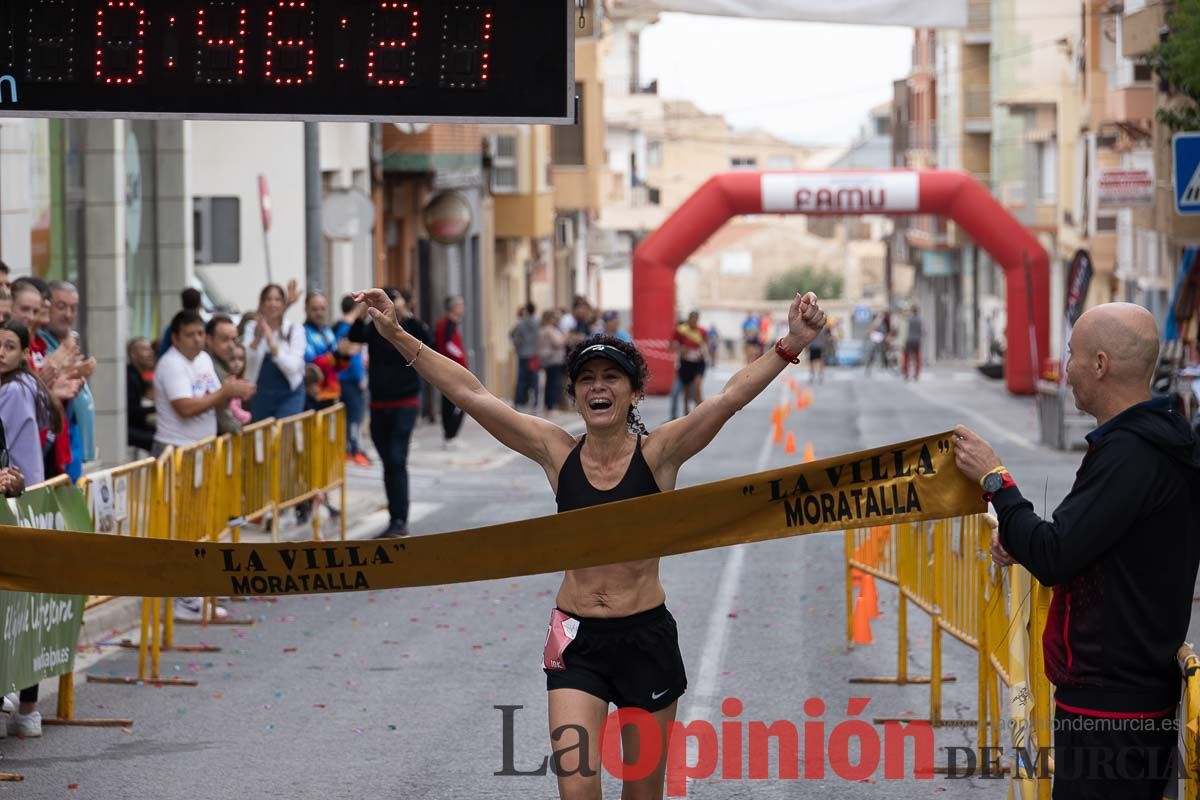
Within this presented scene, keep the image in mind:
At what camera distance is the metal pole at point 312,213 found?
2114cm

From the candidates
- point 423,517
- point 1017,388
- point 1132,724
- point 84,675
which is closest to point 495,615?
point 84,675

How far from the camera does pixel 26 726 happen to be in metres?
9.13

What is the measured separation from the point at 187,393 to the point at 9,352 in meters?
3.40

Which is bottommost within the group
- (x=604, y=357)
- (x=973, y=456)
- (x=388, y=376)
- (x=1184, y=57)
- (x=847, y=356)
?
(x=847, y=356)

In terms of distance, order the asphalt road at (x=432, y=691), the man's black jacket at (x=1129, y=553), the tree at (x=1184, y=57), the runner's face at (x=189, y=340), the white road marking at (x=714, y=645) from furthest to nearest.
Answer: the tree at (x=1184, y=57), the runner's face at (x=189, y=340), the white road marking at (x=714, y=645), the asphalt road at (x=432, y=691), the man's black jacket at (x=1129, y=553)

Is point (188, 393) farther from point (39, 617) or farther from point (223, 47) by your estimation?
point (223, 47)

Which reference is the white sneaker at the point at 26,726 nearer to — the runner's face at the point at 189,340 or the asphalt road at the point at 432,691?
the asphalt road at the point at 432,691

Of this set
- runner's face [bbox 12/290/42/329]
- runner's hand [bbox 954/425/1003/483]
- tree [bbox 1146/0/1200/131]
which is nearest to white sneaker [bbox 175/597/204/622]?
runner's face [bbox 12/290/42/329]

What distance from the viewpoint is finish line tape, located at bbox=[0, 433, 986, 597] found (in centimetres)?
605

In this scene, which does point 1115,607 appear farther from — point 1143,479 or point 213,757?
point 213,757

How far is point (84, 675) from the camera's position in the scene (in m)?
10.7


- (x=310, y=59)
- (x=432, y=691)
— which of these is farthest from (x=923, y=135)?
(x=310, y=59)

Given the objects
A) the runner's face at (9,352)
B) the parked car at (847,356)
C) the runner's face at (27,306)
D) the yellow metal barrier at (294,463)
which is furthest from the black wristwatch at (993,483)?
the parked car at (847,356)

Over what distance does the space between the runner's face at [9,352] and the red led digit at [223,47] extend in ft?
6.54
